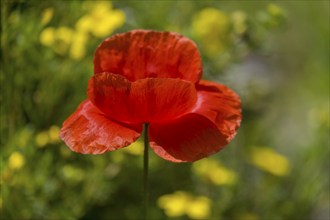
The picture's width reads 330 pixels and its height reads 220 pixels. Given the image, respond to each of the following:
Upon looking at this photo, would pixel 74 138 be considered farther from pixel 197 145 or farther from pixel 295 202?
pixel 295 202

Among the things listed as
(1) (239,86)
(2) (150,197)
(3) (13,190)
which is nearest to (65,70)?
(3) (13,190)

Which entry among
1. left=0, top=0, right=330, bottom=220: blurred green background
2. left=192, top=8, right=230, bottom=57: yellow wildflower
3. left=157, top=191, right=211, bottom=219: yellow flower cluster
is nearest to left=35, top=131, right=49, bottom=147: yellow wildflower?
left=0, top=0, right=330, bottom=220: blurred green background

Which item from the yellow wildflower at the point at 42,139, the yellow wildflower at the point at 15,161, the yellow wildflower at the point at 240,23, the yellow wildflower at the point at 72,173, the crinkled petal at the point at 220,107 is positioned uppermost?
the crinkled petal at the point at 220,107

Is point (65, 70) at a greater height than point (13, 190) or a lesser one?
greater

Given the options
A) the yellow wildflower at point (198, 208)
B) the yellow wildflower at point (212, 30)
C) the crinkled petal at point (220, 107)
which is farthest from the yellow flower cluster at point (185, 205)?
the crinkled petal at point (220, 107)

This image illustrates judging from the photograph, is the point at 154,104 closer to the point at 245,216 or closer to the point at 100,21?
the point at 100,21

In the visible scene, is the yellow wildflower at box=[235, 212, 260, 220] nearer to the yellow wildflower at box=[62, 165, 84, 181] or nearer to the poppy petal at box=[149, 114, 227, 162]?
the yellow wildflower at box=[62, 165, 84, 181]

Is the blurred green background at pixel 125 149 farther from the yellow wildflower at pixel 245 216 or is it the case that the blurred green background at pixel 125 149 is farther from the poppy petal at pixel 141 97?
the poppy petal at pixel 141 97

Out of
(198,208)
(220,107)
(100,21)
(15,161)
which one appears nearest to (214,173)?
(198,208)
